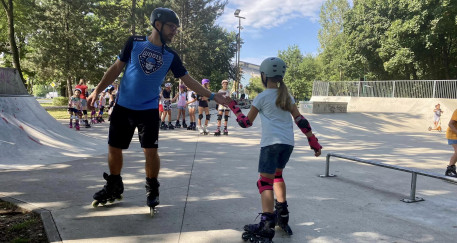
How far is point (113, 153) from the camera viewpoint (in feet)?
10.4

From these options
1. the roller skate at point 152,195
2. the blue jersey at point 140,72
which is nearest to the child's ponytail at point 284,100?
the blue jersey at point 140,72

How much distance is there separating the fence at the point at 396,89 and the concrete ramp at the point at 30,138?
21.8 meters

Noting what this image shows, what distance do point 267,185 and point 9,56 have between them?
134 feet

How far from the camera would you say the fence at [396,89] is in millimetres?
20812

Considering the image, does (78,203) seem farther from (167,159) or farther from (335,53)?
(335,53)

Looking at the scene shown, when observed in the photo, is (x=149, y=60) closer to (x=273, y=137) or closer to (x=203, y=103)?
(x=273, y=137)

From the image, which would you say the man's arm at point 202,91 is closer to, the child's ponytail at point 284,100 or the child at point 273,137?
the child at point 273,137

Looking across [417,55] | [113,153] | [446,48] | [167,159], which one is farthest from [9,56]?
[446,48]

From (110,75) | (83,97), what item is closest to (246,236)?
(110,75)

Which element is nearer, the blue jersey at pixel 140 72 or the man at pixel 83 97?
the blue jersey at pixel 140 72

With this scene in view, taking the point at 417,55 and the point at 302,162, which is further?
the point at 417,55

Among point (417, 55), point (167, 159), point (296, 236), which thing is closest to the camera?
point (296, 236)

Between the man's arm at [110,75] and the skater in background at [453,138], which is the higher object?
the man's arm at [110,75]

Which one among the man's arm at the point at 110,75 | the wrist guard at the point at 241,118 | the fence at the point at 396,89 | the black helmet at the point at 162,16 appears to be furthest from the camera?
the fence at the point at 396,89
